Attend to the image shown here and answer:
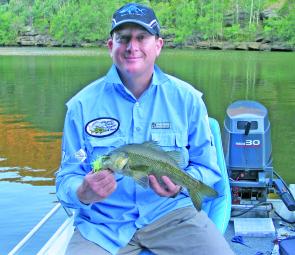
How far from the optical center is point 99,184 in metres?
2.91

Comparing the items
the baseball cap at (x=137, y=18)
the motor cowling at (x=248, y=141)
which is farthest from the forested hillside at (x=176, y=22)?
the baseball cap at (x=137, y=18)

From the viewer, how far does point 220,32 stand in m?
98.8

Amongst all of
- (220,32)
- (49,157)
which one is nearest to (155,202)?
(49,157)

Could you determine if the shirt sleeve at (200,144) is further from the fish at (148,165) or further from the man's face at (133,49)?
the man's face at (133,49)

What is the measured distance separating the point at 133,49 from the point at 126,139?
22.1 inches

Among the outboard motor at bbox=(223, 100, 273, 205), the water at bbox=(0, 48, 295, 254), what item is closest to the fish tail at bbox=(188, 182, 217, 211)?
the outboard motor at bbox=(223, 100, 273, 205)

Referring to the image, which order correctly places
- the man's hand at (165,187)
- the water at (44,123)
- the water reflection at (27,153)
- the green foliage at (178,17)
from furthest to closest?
the green foliage at (178,17), the water reflection at (27,153), the water at (44,123), the man's hand at (165,187)

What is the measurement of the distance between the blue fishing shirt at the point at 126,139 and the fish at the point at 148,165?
0.80ft

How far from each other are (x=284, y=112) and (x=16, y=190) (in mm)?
12741

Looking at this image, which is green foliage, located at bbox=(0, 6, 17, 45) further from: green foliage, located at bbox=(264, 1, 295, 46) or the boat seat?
the boat seat

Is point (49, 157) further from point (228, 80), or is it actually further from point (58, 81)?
point (228, 80)

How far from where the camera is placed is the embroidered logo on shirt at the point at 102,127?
11.2ft

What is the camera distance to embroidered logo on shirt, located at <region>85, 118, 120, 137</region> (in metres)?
3.42

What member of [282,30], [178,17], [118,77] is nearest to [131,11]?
[118,77]
